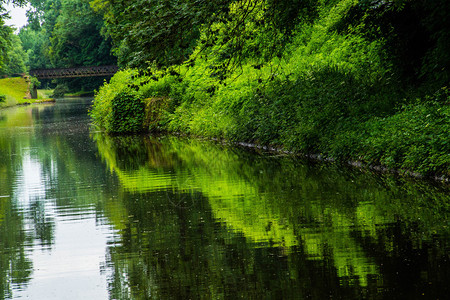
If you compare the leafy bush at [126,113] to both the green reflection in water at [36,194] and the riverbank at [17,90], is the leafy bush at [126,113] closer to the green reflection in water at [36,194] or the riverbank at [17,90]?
the green reflection in water at [36,194]

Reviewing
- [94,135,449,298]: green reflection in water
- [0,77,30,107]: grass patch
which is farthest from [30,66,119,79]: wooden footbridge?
[94,135,449,298]: green reflection in water

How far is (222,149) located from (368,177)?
816 cm

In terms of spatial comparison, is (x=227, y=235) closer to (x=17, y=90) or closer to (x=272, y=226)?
(x=272, y=226)

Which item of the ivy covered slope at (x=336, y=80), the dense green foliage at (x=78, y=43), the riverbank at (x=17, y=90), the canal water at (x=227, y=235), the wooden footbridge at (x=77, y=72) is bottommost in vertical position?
the canal water at (x=227, y=235)

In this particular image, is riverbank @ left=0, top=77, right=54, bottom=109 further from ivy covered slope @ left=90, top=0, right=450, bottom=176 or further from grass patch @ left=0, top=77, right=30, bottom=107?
ivy covered slope @ left=90, top=0, right=450, bottom=176

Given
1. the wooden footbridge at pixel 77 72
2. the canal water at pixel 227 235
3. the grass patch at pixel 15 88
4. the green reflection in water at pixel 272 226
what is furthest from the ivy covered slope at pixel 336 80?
the wooden footbridge at pixel 77 72

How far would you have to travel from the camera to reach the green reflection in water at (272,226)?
21.2 ft

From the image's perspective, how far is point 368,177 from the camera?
12.5 meters

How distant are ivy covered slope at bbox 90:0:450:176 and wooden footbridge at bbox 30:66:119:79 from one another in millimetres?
74916

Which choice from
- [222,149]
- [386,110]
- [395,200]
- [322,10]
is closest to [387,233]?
[395,200]

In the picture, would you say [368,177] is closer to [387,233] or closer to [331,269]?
[387,233]

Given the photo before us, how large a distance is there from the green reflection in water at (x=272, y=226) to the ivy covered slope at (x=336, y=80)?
3.15 feet

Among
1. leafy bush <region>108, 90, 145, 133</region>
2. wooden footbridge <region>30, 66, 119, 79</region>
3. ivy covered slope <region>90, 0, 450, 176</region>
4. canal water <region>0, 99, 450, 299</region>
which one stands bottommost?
canal water <region>0, 99, 450, 299</region>

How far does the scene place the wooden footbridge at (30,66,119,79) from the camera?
322 ft
